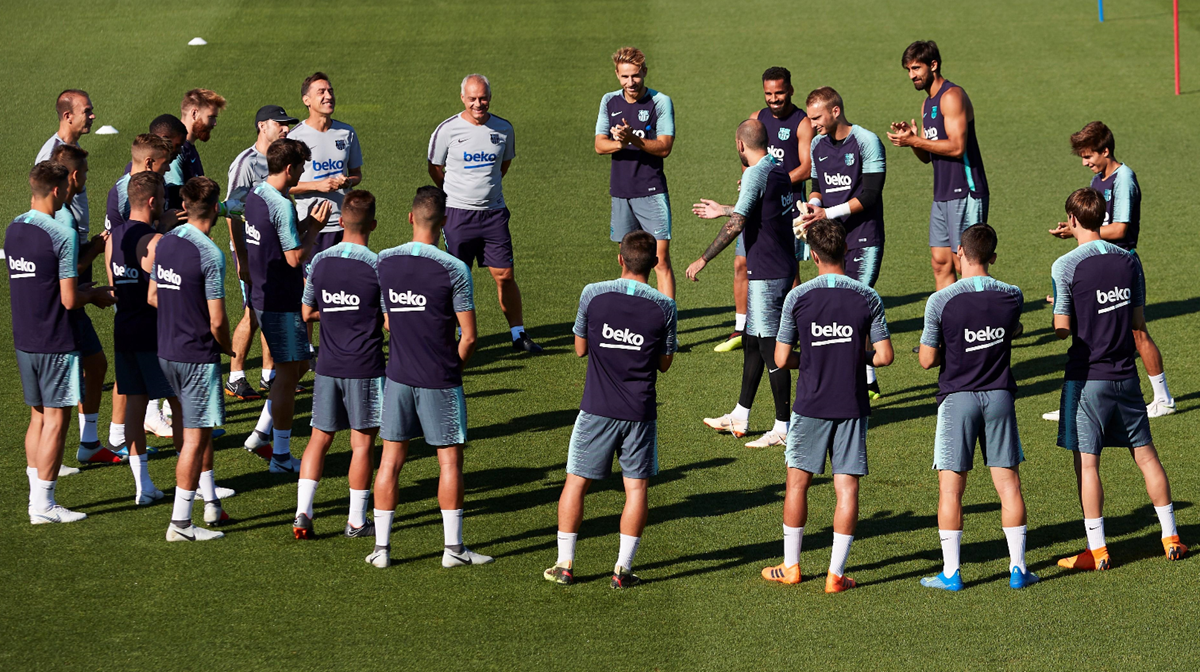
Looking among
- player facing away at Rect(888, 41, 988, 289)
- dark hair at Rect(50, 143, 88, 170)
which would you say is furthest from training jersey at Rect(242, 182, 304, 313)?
player facing away at Rect(888, 41, 988, 289)

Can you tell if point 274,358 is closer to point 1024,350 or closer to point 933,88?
point 933,88

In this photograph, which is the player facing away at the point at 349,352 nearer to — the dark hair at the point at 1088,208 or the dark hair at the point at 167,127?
the dark hair at the point at 167,127

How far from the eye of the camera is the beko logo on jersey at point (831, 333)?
6.71m

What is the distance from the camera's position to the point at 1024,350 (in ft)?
37.2

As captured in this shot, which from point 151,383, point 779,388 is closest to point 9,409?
point 151,383

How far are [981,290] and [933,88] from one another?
4.59 meters

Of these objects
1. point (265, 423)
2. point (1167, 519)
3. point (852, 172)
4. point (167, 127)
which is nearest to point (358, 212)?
point (265, 423)

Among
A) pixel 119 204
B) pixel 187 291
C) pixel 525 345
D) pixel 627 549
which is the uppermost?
pixel 119 204

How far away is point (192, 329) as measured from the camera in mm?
7578

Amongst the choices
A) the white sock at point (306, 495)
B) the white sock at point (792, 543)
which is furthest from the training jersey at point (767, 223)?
the white sock at point (306, 495)

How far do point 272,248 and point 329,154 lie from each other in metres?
2.15

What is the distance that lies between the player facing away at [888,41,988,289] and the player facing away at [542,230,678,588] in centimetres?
431

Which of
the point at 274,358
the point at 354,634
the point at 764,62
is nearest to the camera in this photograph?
the point at 354,634

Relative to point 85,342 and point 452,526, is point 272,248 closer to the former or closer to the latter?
point 85,342
